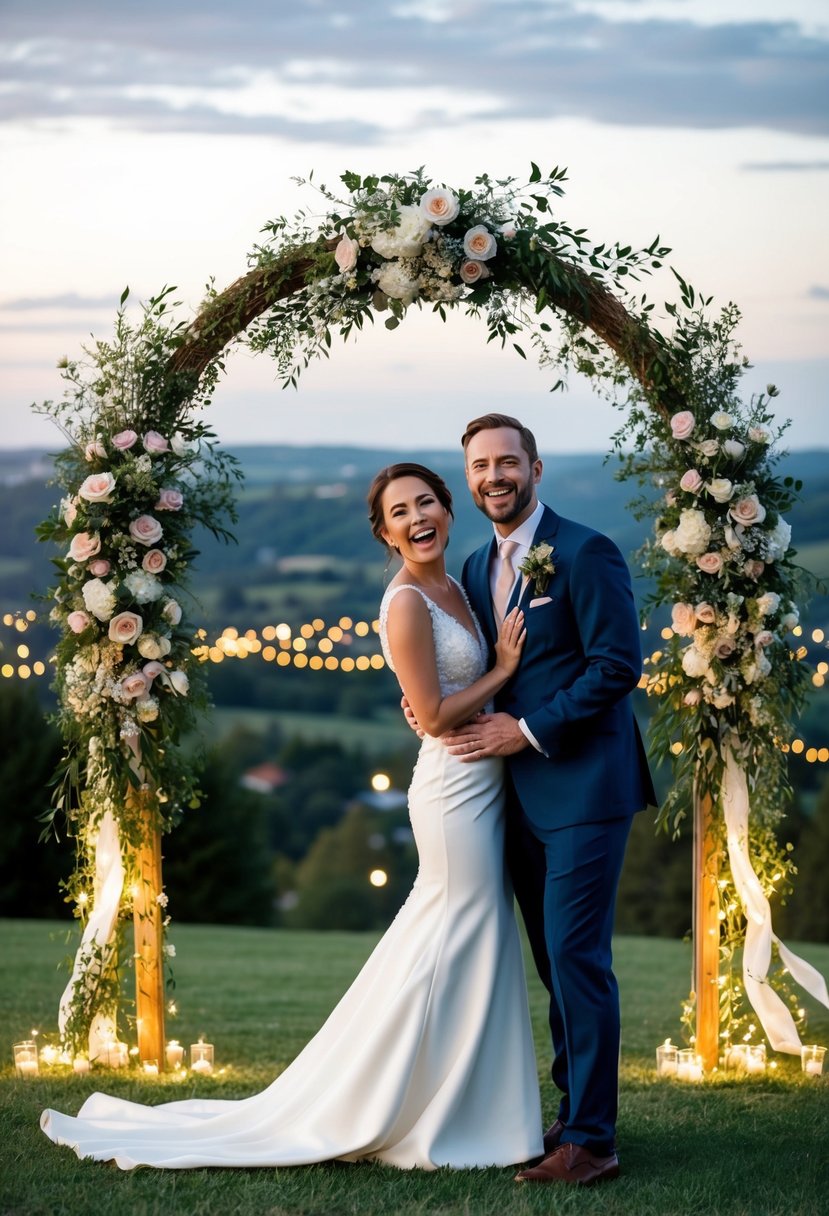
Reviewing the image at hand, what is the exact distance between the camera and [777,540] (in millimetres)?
5727

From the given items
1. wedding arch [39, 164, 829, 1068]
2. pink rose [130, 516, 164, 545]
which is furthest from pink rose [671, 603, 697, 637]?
pink rose [130, 516, 164, 545]

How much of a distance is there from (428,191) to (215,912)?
18.9m

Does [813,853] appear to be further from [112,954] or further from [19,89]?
[112,954]

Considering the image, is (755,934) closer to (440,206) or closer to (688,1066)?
(688,1066)

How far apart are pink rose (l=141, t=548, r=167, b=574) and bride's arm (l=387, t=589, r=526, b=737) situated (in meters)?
1.47

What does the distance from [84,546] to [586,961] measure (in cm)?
265

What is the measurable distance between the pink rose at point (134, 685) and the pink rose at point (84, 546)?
528mm

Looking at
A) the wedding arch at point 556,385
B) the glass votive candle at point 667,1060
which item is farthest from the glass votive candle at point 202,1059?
the glass votive candle at point 667,1060

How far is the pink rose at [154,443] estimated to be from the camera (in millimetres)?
5684

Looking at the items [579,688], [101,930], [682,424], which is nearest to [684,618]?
[682,424]

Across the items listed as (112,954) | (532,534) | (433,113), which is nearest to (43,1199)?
(112,954)

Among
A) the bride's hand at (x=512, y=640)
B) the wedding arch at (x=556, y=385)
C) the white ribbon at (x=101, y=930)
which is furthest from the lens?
the white ribbon at (x=101, y=930)

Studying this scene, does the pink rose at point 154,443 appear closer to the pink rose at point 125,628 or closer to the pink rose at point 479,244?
the pink rose at point 125,628

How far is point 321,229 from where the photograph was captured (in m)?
5.63
